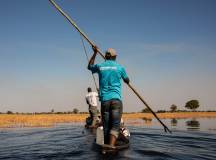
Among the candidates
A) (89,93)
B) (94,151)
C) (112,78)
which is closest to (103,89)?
(112,78)

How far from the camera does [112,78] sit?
325 inches

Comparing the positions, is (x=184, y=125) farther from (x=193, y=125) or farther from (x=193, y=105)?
(x=193, y=105)

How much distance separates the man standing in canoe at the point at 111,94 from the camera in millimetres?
8250

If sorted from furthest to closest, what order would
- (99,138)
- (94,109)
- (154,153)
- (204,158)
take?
(94,109)
(99,138)
(154,153)
(204,158)

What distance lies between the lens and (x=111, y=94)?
27.0ft

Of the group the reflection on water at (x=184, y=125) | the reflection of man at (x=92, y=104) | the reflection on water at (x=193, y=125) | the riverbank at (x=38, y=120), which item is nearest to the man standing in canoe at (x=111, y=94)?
the reflection of man at (x=92, y=104)

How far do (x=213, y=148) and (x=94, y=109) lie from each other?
1078 cm

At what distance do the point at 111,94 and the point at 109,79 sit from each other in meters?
0.43

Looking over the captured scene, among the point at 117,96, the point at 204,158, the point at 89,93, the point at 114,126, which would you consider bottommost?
the point at 204,158

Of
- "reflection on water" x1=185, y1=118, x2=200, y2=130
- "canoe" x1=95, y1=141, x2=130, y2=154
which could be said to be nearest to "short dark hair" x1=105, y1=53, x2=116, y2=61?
"canoe" x1=95, y1=141, x2=130, y2=154

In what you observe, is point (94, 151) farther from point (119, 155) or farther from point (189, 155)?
point (189, 155)

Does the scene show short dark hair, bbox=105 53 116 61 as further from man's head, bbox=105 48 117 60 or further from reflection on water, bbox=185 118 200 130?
reflection on water, bbox=185 118 200 130

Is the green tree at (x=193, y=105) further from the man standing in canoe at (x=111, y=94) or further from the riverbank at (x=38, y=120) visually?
the man standing in canoe at (x=111, y=94)

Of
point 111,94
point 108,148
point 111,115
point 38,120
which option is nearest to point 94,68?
point 111,94
